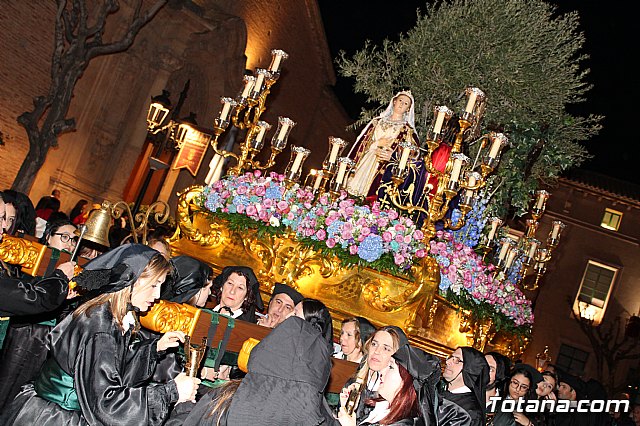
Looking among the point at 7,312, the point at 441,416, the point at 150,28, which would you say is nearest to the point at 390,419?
the point at 441,416

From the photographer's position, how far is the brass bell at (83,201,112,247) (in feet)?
18.6

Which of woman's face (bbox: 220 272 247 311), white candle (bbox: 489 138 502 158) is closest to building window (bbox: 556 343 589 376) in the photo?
white candle (bbox: 489 138 502 158)

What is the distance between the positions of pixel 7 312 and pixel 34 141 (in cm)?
1300

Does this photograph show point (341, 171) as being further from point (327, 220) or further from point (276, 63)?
point (276, 63)

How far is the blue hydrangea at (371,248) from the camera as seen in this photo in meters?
7.55

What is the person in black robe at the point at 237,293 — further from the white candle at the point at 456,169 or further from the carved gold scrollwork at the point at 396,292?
the white candle at the point at 456,169

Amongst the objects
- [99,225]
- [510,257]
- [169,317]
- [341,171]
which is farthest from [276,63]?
[169,317]

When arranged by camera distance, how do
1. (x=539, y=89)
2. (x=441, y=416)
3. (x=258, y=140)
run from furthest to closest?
1. (x=539, y=89)
2. (x=258, y=140)
3. (x=441, y=416)

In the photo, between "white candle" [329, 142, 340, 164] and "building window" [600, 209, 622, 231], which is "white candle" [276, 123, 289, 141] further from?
"building window" [600, 209, 622, 231]

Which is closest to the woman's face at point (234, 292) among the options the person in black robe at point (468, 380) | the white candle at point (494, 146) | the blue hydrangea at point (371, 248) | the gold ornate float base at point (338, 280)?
the gold ornate float base at point (338, 280)

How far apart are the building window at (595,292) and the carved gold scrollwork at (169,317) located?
116ft

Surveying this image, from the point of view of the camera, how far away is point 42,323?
619cm

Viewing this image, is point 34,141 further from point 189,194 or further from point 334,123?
point 334,123

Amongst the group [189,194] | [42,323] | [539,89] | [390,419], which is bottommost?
[42,323]
